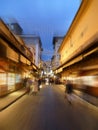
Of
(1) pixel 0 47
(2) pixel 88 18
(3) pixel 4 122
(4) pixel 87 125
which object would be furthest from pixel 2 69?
(4) pixel 87 125

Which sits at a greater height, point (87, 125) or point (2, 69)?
point (2, 69)

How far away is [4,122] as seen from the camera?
10570mm

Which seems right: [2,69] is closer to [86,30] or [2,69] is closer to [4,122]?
[86,30]

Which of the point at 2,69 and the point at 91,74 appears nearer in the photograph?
the point at 91,74

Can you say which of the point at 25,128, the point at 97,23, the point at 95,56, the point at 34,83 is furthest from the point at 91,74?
the point at 25,128

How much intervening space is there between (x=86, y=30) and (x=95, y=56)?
32.4 ft

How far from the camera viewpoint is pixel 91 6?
1029 inches

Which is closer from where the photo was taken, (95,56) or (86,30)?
(95,56)

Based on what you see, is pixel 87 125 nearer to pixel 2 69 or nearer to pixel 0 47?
pixel 0 47

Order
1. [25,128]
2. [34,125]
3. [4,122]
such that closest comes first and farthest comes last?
[25,128], [34,125], [4,122]

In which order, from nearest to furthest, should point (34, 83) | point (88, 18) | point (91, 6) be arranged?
point (91, 6)
point (88, 18)
point (34, 83)

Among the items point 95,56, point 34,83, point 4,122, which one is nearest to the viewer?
point 4,122

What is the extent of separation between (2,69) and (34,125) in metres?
14.7

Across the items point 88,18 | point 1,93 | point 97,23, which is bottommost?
point 1,93
